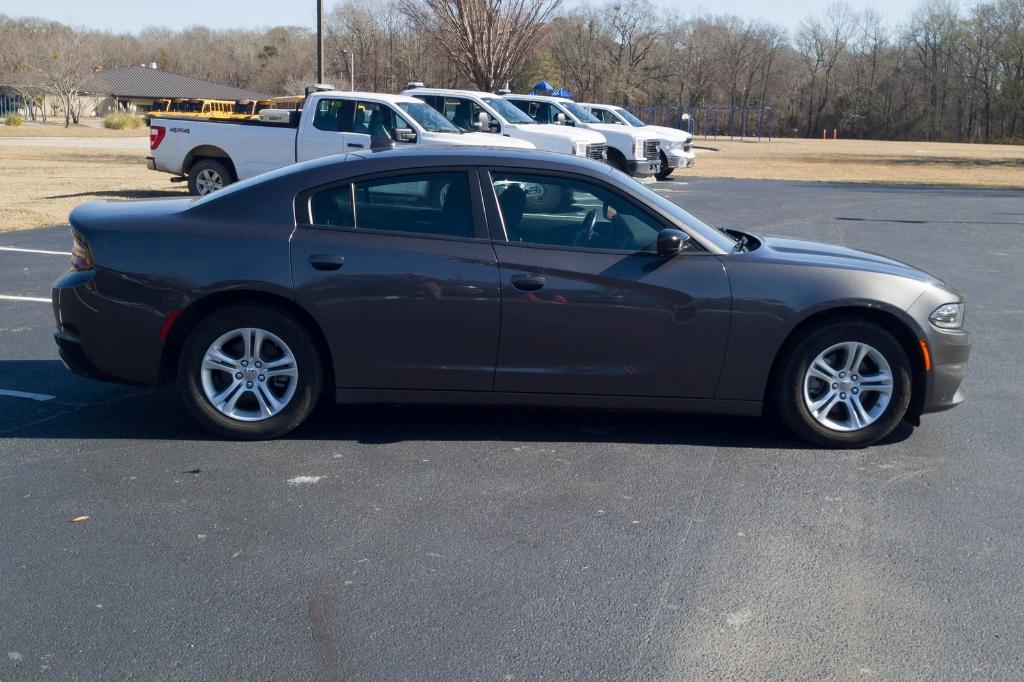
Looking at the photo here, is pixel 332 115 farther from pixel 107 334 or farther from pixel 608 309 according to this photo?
pixel 608 309

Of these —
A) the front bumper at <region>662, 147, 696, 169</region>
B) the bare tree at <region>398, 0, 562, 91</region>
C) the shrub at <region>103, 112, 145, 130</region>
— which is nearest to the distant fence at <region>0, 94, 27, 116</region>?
the shrub at <region>103, 112, 145, 130</region>

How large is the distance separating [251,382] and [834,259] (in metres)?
3.24

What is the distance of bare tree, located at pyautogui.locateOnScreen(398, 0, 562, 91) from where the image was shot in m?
43.8


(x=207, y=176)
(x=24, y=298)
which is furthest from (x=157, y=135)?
(x=24, y=298)

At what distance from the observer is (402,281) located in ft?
18.3

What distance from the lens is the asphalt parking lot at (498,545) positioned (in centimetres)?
353

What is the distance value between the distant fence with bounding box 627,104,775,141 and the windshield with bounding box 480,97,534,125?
135ft

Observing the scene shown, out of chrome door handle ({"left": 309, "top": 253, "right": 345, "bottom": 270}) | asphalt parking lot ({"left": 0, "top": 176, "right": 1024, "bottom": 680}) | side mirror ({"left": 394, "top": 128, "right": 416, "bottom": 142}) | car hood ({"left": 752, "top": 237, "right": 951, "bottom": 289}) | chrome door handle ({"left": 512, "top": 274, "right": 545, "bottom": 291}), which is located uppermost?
side mirror ({"left": 394, "top": 128, "right": 416, "bottom": 142})

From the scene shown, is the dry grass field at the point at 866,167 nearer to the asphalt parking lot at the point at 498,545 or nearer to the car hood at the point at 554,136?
the car hood at the point at 554,136

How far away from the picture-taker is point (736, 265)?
5.64 meters

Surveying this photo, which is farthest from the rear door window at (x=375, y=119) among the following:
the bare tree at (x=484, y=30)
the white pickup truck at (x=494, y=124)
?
the bare tree at (x=484, y=30)

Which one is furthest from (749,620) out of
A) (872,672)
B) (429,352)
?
(429,352)

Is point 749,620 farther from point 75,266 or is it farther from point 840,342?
point 75,266

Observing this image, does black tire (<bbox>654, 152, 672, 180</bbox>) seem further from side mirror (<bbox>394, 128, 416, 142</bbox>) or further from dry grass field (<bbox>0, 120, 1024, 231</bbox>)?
side mirror (<bbox>394, 128, 416, 142</bbox>)
